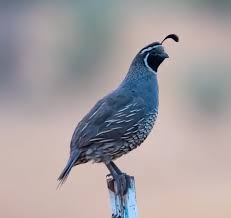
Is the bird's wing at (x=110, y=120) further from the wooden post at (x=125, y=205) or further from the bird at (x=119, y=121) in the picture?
the wooden post at (x=125, y=205)

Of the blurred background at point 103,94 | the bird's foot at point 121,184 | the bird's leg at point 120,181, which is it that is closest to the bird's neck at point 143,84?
the bird's leg at point 120,181

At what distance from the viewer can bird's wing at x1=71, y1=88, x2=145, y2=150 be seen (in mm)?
5954

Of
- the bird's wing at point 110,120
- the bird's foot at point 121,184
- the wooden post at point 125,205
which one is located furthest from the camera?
the bird's wing at point 110,120

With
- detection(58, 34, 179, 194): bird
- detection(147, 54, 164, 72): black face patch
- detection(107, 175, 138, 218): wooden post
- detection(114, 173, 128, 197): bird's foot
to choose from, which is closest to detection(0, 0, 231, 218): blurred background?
detection(147, 54, 164, 72): black face patch

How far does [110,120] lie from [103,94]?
33.9ft

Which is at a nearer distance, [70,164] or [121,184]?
[121,184]

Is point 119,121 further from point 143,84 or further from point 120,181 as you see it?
point 120,181

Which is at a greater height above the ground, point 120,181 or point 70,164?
point 70,164

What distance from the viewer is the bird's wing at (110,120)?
595 cm

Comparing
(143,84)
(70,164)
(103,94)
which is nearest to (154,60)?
(143,84)

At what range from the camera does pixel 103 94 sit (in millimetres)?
16422

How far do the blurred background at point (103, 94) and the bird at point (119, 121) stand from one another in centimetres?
396

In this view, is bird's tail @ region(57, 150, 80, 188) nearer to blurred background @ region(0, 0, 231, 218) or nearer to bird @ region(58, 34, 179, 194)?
bird @ region(58, 34, 179, 194)
